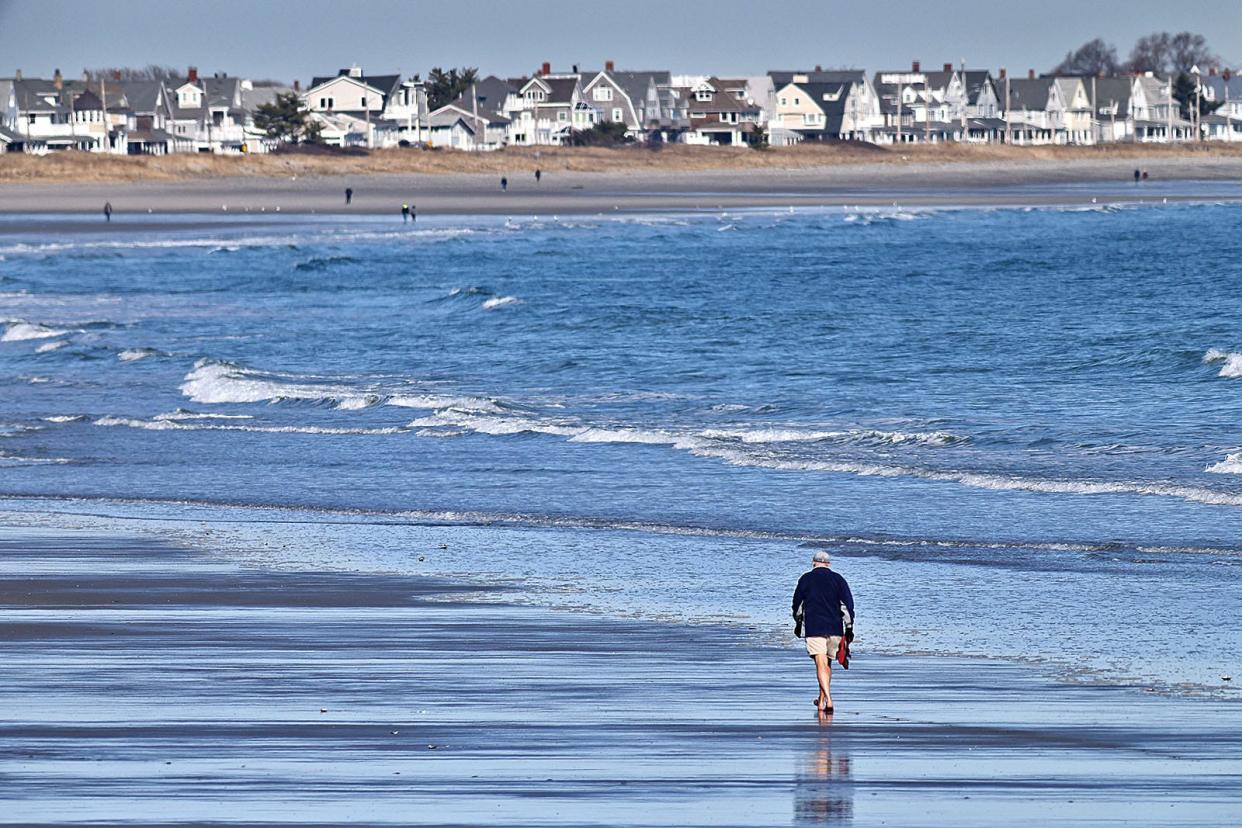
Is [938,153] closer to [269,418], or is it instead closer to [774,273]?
[774,273]

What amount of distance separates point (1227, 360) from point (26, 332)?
2556cm

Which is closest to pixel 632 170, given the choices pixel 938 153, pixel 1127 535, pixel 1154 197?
pixel 938 153

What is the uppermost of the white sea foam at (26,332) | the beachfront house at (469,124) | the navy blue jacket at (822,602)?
the beachfront house at (469,124)

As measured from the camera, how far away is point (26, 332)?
39.7 metres

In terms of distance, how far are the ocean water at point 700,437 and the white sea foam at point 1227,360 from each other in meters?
0.07

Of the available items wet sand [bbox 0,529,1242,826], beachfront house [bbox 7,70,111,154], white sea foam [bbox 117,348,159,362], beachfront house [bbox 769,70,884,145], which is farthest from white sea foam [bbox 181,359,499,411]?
beachfront house [bbox 769,70,884,145]

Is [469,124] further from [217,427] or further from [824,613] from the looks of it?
[824,613]

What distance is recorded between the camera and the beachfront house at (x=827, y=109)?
6619 inches

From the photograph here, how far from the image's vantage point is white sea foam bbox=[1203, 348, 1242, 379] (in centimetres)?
2944

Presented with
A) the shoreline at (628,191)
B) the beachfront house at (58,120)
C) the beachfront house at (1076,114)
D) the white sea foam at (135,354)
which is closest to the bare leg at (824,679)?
the white sea foam at (135,354)

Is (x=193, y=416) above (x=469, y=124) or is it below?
below

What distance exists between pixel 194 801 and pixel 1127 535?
10.7 meters

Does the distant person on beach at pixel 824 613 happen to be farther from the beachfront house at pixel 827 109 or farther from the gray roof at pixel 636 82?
the beachfront house at pixel 827 109

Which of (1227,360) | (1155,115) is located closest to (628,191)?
(1227,360)
